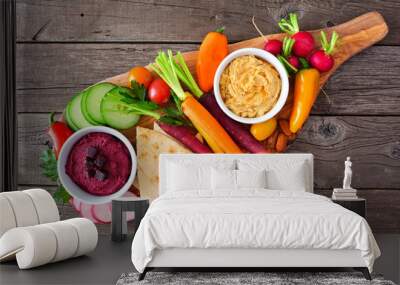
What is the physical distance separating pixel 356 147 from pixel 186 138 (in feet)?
5.49

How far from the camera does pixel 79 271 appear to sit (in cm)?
511

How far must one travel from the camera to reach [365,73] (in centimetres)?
692

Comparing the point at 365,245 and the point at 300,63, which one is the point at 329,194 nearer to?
the point at 300,63

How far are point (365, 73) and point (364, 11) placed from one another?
1.98 ft

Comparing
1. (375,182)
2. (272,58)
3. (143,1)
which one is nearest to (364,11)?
(272,58)

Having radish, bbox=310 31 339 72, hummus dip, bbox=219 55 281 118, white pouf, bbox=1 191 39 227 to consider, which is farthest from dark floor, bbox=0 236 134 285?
radish, bbox=310 31 339 72

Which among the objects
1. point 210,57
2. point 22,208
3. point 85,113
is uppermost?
point 210,57

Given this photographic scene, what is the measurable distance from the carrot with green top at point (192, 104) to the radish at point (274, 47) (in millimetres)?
762

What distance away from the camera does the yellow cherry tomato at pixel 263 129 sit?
6.66 metres

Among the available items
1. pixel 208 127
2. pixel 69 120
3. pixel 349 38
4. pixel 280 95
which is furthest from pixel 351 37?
pixel 69 120

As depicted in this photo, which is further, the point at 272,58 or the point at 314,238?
the point at 272,58

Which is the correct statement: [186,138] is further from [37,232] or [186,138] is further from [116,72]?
[37,232]

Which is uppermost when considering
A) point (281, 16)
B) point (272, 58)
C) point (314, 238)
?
point (281, 16)

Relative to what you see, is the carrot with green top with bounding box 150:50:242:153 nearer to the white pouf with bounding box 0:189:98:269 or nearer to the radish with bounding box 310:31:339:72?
the radish with bounding box 310:31:339:72
